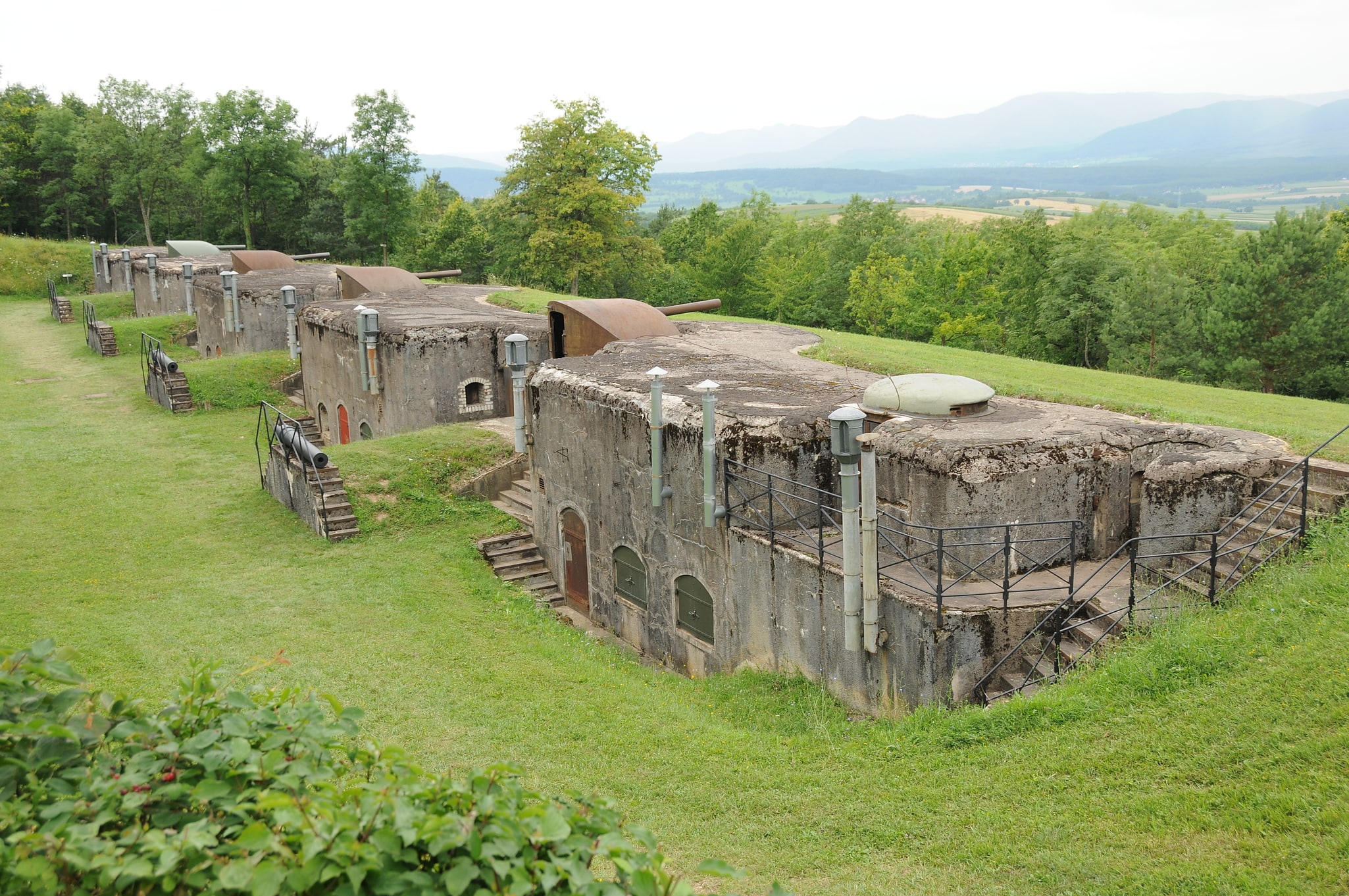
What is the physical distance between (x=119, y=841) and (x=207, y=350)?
3962 cm

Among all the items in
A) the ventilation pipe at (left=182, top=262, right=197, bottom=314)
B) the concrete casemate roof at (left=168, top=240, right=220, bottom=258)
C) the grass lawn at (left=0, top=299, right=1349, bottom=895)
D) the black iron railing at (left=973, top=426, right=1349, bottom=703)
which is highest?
the concrete casemate roof at (left=168, top=240, right=220, bottom=258)

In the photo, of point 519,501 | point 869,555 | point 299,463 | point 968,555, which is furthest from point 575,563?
point 968,555

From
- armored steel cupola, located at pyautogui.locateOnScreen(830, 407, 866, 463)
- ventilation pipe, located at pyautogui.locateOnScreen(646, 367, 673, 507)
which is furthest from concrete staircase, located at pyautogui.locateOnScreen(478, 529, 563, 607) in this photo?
armored steel cupola, located at pyautogui.locateOnScreen(830, 407, 866, 463)

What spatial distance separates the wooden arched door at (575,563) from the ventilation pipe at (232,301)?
73.8ft

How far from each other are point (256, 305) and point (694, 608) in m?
26.2

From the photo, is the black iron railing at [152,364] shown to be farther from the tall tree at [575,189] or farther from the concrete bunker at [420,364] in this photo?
the tall tree at [575,189]

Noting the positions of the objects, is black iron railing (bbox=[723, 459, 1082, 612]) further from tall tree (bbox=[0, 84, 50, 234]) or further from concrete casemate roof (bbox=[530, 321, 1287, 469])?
tall tree (bbox=[0, 84, 50, 234])

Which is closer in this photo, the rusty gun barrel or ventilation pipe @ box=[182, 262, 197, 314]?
the rusty gun barrel

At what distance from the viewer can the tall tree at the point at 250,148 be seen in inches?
2227

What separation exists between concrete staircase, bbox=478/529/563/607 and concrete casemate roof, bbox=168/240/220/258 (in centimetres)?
3735

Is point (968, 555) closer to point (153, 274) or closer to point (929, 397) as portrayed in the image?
point (929, 397)

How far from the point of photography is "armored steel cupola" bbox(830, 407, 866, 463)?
11.1m

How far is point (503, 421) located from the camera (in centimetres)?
2459

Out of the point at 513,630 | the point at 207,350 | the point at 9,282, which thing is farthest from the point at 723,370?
the point at 9,282
